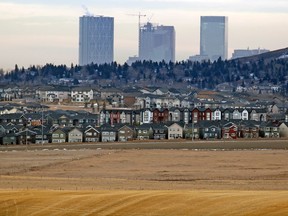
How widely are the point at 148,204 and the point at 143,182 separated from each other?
11.7 meters

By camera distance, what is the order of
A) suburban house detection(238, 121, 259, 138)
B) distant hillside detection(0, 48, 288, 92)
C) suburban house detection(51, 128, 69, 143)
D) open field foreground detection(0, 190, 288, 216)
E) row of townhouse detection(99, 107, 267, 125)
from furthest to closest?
distant hillside detection(0, 48, 288, 92), row of townhouse detection(99, 107, 267, 125), suburban house detection(238, 121, 259, 138), suburban house detection(51, 128, 69, 143), open field foreground detection(0, 190, 288, 216)

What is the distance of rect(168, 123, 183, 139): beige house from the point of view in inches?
2990

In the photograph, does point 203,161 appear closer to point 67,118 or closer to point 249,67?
point 67,118

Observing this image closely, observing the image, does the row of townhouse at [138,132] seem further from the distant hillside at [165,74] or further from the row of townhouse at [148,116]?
the distant hillside at [165,74]

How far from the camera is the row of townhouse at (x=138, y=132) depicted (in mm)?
72000

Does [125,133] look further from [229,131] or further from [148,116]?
[148,116]

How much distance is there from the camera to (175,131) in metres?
76.5

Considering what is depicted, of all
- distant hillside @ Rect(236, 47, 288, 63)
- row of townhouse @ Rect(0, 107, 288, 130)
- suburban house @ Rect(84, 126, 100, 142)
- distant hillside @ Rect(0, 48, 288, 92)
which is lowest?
suburban house @ Rect(84, 126, 100, 142)

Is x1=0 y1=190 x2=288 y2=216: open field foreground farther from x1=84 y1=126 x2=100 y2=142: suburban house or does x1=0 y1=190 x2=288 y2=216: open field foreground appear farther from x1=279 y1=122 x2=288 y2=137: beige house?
x1=279 y1=122 x2=288 y2=137: beige house

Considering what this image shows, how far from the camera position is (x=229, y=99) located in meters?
126

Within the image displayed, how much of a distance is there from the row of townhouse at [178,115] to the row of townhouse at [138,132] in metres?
9.65

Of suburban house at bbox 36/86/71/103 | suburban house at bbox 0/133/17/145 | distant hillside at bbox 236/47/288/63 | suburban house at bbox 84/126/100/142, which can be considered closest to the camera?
suburban house at bbox 0/133/17/145

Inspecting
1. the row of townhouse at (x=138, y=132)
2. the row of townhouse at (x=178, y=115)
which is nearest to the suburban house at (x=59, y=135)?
the row of townhouse at (x=138, y=132)

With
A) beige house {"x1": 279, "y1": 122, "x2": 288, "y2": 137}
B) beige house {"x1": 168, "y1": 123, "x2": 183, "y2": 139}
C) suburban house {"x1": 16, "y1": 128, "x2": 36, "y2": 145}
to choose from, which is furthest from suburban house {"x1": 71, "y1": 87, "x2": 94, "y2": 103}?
suburban house {"x1": 16, "y1": 128, "x2": 36, "y2": 145}
